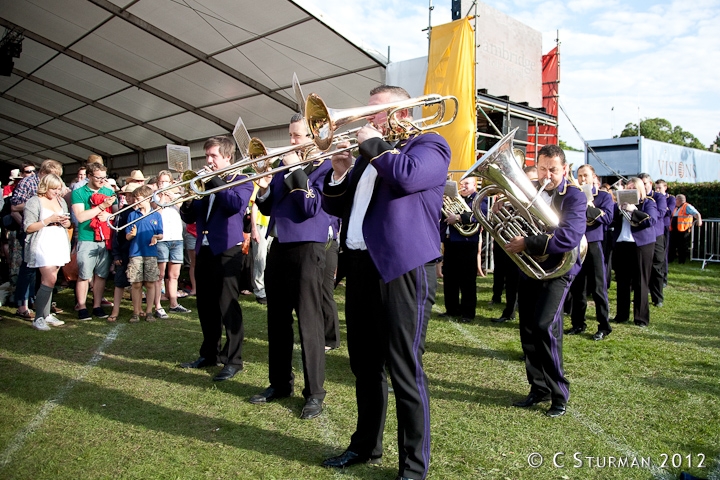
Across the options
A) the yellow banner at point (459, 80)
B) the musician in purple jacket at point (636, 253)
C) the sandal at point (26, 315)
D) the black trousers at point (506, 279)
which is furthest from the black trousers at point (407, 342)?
the yellow banner at point (459, 80)

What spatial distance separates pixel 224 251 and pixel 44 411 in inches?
75.1

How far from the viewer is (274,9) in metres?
10.9

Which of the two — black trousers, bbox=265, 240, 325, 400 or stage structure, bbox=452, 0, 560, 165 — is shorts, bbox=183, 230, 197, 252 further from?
stage structure, bbox=452, 0, 560, 165

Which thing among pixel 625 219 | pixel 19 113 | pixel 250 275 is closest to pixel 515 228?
pixel 625 219

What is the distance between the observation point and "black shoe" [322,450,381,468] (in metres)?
3.25

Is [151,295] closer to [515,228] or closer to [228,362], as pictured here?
[228,362]

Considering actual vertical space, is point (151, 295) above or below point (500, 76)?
below

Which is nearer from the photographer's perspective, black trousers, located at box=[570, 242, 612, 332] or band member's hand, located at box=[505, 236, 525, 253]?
band member's hand, located at box=[505, 236, 525, 253]

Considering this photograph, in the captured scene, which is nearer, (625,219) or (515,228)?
(515,228)

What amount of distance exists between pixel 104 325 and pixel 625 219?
730cm

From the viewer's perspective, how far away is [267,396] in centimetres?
443

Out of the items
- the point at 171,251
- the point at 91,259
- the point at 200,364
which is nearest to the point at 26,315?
the point at 91,259

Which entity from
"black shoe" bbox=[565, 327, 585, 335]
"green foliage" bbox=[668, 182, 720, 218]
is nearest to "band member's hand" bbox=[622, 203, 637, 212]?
"black shoe" bbox=[565, 327, 585, 335]

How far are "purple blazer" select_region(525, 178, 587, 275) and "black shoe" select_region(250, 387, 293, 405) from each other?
7.70ft
